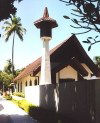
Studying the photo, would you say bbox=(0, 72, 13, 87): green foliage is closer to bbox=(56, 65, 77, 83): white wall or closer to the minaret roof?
bbox=(56, 65, 77, 83): white wall

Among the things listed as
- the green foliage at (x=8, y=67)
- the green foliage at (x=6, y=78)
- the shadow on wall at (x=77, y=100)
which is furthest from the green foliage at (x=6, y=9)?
the green foliage at (x=8, y=67)

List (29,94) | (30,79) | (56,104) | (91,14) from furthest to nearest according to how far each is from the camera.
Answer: (30,79)
(29,94)
(56,104)
(91,14)

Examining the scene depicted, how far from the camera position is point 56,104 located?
1900 cm

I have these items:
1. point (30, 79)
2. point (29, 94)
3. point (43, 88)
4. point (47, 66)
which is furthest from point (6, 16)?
point (30, 79)

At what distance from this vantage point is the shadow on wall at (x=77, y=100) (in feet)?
38.4

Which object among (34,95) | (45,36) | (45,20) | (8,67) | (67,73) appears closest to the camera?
(45,20)

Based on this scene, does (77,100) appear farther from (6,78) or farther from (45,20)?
(6,78)

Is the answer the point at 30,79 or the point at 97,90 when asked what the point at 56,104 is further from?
the point at 30,79

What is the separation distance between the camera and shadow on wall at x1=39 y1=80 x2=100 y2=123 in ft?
38.4

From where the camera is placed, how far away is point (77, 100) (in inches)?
556

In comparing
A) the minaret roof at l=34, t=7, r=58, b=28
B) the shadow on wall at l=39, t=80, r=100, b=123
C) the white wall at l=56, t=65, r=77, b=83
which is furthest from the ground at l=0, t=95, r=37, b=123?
the minaret roof at l=34, t=7, r=58, b=28

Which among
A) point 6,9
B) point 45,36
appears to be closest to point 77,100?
point 6,9

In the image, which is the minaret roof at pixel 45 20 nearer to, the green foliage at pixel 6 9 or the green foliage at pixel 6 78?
the green foliage at pixel 6 9

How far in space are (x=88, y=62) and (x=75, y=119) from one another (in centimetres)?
2028
